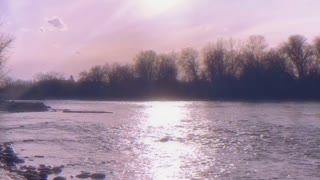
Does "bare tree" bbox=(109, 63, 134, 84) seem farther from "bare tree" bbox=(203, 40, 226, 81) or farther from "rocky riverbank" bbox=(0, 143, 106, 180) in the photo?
"rocky riverbank" bbox=(0, 143, 106, 180)

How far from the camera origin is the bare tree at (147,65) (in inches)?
4594

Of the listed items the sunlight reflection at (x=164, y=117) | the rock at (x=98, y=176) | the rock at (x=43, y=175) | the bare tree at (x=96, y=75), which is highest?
the bare tree at (x=96, y=75)

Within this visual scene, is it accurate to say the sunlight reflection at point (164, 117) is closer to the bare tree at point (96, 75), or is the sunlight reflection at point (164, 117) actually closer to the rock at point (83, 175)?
the rock at point (83, 175)

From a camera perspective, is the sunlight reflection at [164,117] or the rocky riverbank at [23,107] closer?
the sunlight reflection at [164,117]

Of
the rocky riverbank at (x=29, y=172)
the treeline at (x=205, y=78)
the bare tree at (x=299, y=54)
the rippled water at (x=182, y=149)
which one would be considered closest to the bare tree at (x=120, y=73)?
the treeline at (x=205, y=78)

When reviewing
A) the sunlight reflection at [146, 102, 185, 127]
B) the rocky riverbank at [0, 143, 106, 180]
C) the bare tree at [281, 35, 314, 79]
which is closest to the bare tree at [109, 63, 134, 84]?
the bare tree at [281, 35, 314, 79]

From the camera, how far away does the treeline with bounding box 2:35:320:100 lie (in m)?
90.7

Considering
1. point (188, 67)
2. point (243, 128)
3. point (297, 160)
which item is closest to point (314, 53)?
point (188, 67)

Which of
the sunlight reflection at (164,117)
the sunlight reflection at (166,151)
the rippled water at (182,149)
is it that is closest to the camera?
the rippled water at (182,149)

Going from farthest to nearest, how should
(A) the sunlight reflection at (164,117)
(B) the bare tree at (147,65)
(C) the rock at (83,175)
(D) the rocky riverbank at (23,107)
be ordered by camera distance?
(B) the bare tree at (147,65)
(D) the rocky riverbank at (23,107)
(A) the sunlight reflection at (164,117)
(C) the rock at (83,175)

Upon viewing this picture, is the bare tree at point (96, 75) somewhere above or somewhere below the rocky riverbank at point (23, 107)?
above

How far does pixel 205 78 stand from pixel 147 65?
61.0ft

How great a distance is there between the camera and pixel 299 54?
305 ft

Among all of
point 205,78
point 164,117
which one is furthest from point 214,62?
point 164,117
